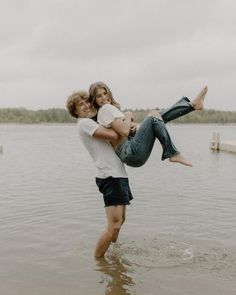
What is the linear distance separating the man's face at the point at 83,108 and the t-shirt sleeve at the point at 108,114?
285 mm

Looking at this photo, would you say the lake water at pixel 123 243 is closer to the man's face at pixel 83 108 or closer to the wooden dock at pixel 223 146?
the man's face at pixel 83 108

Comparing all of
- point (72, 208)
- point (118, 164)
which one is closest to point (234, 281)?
point (118, 164)

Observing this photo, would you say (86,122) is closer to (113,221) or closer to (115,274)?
(113,221)

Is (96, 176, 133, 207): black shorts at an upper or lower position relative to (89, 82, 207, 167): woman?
lower

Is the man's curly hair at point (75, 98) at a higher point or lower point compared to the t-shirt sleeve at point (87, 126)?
higher

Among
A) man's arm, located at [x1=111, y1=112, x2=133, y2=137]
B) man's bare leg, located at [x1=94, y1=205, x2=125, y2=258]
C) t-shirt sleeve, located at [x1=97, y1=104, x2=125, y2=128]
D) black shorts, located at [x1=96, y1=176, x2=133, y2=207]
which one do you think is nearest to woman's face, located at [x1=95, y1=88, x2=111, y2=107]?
t-shirt sleeve, located at [x1=97, y1=104, x2=125, y2=128]

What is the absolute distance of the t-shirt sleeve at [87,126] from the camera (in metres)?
5.89

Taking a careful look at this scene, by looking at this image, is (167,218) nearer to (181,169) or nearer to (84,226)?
(84,226)

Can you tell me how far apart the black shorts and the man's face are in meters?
0.90

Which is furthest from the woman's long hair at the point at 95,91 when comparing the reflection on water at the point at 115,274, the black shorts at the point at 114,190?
the reflection on water at the point at 115,274

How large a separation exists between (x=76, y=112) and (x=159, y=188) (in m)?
9.77

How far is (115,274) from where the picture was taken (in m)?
6.49

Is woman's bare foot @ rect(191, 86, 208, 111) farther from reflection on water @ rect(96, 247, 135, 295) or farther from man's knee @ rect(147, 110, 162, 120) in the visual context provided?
reflection on water @ rect(96, 247, 135, 295)

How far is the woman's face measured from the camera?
19.2 feet
